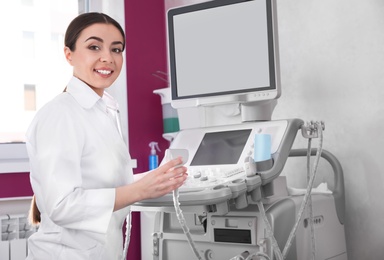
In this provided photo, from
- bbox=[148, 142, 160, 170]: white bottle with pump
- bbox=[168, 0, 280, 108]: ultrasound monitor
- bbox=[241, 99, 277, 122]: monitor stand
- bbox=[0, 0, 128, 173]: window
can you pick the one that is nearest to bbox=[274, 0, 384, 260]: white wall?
bbox=[241, 99, 277, 122]: monitor stand

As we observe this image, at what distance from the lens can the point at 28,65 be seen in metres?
2.70

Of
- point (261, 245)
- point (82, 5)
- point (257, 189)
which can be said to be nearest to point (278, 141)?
point (257, 189)

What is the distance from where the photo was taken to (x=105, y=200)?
1135 millimetres

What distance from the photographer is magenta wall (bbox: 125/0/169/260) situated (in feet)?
9.40

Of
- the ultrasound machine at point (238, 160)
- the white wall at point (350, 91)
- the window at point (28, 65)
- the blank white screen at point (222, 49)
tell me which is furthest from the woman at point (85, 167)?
the window at point (28, 65)

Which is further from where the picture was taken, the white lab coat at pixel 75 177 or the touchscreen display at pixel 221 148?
the touchscreen display at pixel 221 148

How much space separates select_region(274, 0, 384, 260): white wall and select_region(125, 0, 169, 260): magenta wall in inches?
38.7

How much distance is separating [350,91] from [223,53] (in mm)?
612

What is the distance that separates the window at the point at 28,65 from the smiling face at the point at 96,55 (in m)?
1.35

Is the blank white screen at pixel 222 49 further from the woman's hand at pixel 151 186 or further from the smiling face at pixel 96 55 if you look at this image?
the woman's hand at pixel 151 186

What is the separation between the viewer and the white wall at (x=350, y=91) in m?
2.01

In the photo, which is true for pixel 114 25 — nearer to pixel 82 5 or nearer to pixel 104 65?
pixel 104 65

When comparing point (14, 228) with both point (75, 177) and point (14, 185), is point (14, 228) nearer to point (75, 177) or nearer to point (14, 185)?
point (14, 185)

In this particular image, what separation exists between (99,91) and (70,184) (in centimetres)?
34
